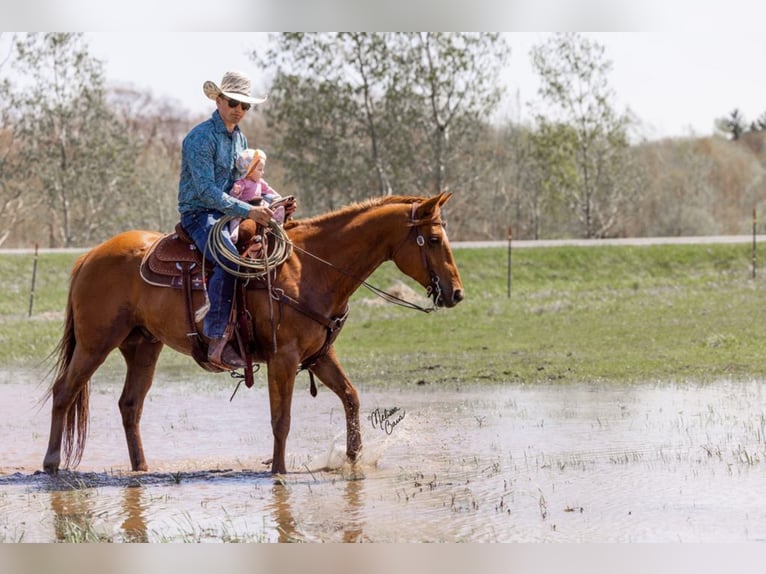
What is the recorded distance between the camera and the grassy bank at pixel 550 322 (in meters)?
14.8

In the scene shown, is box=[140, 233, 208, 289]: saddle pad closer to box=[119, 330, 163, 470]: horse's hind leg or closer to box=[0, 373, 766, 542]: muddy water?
box=[119, 330, 163, 470]: horse's hind leg

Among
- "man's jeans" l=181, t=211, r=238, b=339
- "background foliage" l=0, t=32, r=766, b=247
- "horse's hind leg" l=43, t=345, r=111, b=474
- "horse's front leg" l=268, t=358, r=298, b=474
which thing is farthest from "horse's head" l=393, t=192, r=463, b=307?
"background foliage" l=0, t=32, r=766, b=247

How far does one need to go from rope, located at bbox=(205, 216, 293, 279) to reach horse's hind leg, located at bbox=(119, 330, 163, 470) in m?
1.29

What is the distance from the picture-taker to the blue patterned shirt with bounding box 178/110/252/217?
831 cm

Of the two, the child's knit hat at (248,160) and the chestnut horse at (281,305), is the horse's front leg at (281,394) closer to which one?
the chestnut horse at (281,305)

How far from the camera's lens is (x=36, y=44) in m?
29.8

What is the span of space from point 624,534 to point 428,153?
26.4m

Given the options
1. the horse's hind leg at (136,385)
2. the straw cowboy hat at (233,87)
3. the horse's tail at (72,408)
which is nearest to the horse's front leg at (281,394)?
the horse's hind leg at (136,385)

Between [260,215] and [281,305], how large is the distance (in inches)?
27.8

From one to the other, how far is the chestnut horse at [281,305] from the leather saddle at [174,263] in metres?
0.08

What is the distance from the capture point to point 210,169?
8.41 metres

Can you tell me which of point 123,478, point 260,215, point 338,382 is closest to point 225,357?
point 338,382

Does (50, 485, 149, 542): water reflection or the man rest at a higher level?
the man

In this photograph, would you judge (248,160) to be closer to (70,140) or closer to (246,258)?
(246,258)
